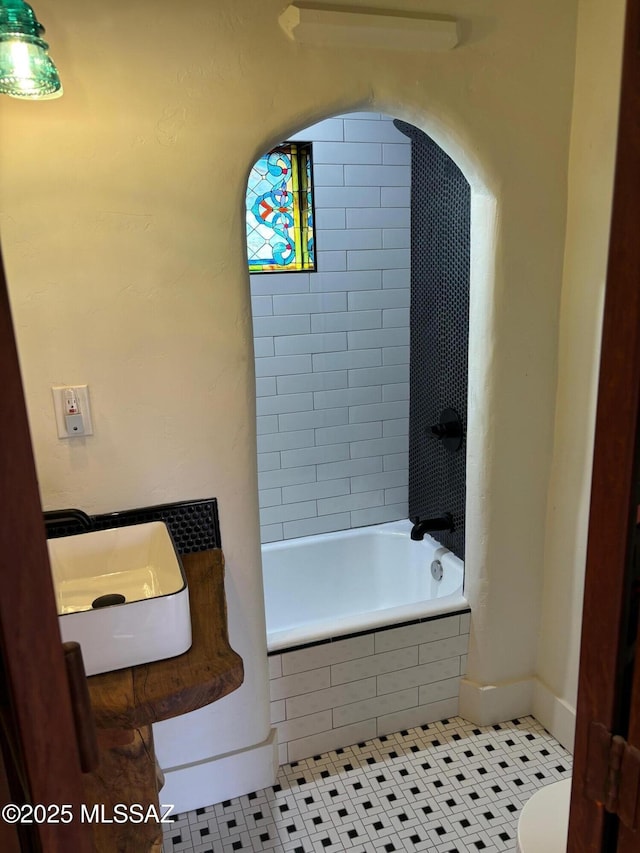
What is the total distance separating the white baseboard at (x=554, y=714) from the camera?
7.31ft

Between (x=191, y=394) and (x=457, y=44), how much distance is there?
1.23 m

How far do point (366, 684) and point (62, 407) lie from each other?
1382 millimetres

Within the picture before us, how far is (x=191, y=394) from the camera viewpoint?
180 cm

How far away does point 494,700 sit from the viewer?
2354 mm

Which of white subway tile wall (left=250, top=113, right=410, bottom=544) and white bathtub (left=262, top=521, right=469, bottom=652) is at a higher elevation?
white subway tile wall (left=250, top=113, right=410, bottom=544)

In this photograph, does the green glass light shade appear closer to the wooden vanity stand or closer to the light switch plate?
the light switch plate

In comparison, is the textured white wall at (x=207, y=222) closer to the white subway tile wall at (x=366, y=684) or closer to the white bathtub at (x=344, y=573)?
the white subway tile wall at (x=366, y=684)

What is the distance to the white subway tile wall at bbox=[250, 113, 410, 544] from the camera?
2865 mm

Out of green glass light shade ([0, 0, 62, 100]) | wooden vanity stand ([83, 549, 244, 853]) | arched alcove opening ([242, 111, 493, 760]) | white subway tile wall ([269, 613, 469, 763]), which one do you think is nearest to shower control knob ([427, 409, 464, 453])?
arched alcove opening ([242, 111, 493, 760])

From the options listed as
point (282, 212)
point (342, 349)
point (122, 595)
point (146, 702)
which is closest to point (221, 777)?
point (122, 595)

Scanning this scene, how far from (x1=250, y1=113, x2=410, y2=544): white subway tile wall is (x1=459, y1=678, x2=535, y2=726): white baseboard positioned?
106 cm

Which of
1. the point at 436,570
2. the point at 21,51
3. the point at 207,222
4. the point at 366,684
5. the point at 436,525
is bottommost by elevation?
the point at 366,684

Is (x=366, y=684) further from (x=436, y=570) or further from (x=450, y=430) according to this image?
(x=450, y=430)

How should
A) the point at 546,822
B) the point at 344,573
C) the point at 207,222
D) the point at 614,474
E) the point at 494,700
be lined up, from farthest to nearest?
the point at 344,573 → the point at 494,700 → the point at 207,222 → the point at 546,822 → the point at 614,474
